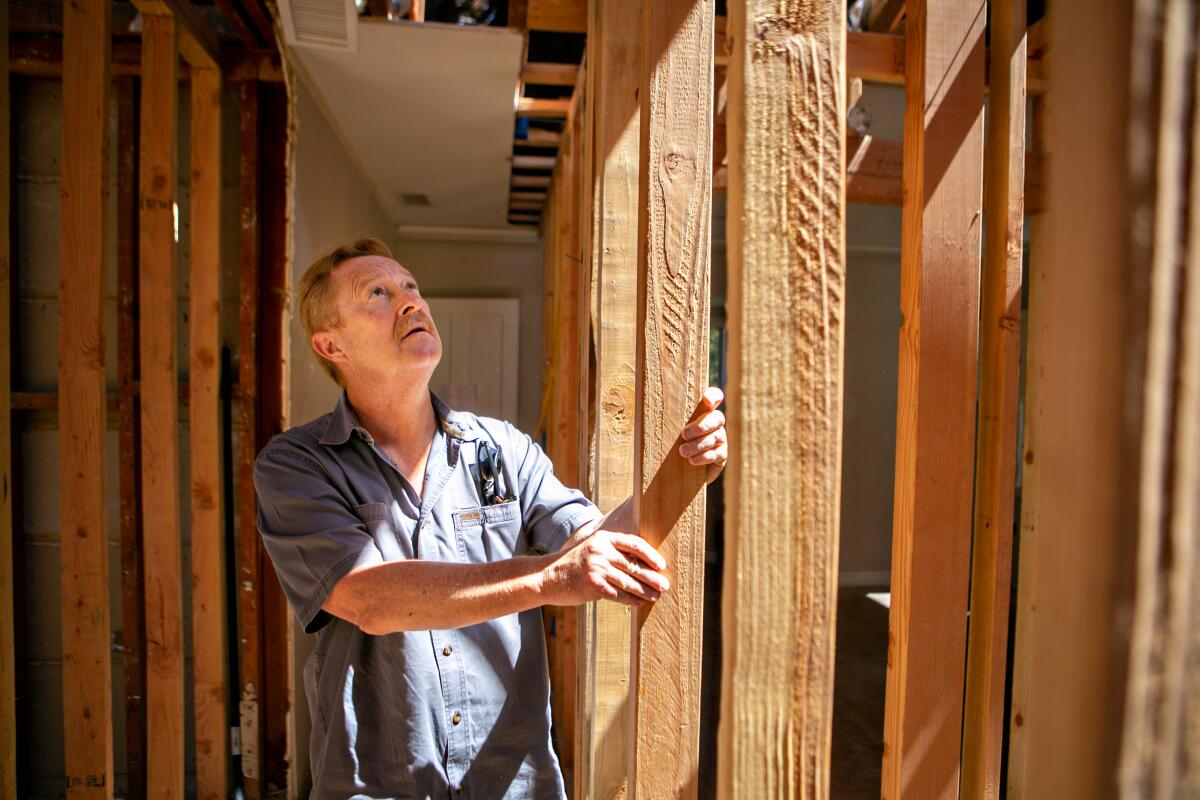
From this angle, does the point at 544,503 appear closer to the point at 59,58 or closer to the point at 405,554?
the point at 405,554

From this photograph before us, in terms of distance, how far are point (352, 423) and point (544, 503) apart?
1.46 feet

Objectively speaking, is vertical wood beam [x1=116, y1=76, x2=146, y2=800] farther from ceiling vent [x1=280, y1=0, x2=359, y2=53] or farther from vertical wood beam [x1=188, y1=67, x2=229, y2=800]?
ceiling vent [x1=280, y1=0, x2=359, y2=53]

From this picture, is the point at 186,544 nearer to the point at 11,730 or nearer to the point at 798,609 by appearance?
the point at 11,730

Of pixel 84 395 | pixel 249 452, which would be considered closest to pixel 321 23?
pixel 84 395

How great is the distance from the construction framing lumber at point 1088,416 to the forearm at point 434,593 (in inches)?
26.4

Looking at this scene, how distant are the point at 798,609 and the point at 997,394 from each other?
47.0 inches

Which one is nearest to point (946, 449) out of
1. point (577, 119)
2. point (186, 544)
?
point (577, 119)

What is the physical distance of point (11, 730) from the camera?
1.97 m

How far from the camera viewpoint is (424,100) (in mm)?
3107

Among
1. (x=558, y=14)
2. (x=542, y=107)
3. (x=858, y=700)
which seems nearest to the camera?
(x=558, y=14)

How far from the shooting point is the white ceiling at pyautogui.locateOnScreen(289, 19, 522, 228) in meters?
2.57

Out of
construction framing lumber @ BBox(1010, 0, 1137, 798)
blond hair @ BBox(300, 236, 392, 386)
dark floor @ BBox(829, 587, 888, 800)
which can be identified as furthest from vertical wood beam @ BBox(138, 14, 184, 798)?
construction framing lumber @ BBox(1010, 0, 1137, 798)

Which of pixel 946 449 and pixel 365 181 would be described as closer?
pixel 946 449

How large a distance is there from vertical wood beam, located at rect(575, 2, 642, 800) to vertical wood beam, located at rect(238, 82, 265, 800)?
2.03 m
